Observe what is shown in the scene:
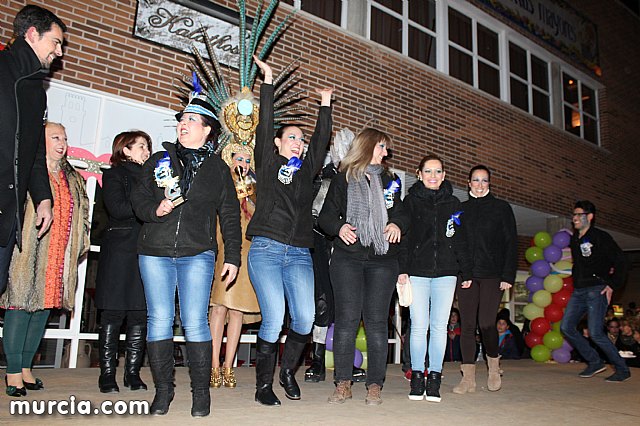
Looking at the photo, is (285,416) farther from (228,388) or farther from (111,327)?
(111,327)

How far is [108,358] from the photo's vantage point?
12.3ft

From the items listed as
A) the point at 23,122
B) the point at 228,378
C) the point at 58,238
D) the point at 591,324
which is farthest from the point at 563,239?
the point at 23,122

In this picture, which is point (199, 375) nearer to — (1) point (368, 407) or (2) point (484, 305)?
(1) point (368, 407)

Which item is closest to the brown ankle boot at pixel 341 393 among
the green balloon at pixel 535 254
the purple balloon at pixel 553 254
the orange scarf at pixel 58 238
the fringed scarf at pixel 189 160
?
the fringed scarf at pixel 189 160

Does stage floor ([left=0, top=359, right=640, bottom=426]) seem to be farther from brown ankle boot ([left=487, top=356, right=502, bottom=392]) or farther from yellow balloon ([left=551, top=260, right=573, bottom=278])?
yellow balloon ([left=551, top=260, right=573, bottom=278])

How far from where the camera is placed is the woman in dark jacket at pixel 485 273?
14.7 feet

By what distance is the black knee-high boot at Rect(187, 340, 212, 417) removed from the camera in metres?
2.93

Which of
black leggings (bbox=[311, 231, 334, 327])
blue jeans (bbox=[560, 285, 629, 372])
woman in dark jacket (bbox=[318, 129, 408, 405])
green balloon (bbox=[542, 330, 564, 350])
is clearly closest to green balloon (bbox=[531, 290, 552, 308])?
green balloon (bbox=[542, 330, 564, 350])

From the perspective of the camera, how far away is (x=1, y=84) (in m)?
Result: 2.72

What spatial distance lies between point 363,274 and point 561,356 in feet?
19.1

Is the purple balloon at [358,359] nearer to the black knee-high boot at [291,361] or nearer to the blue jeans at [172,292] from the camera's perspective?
the black knee-high boot at [291,361]

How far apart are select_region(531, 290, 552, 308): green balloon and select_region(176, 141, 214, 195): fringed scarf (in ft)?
23.0

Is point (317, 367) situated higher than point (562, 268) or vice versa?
point (562, 268)

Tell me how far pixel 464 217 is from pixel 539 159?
21.6 ft
